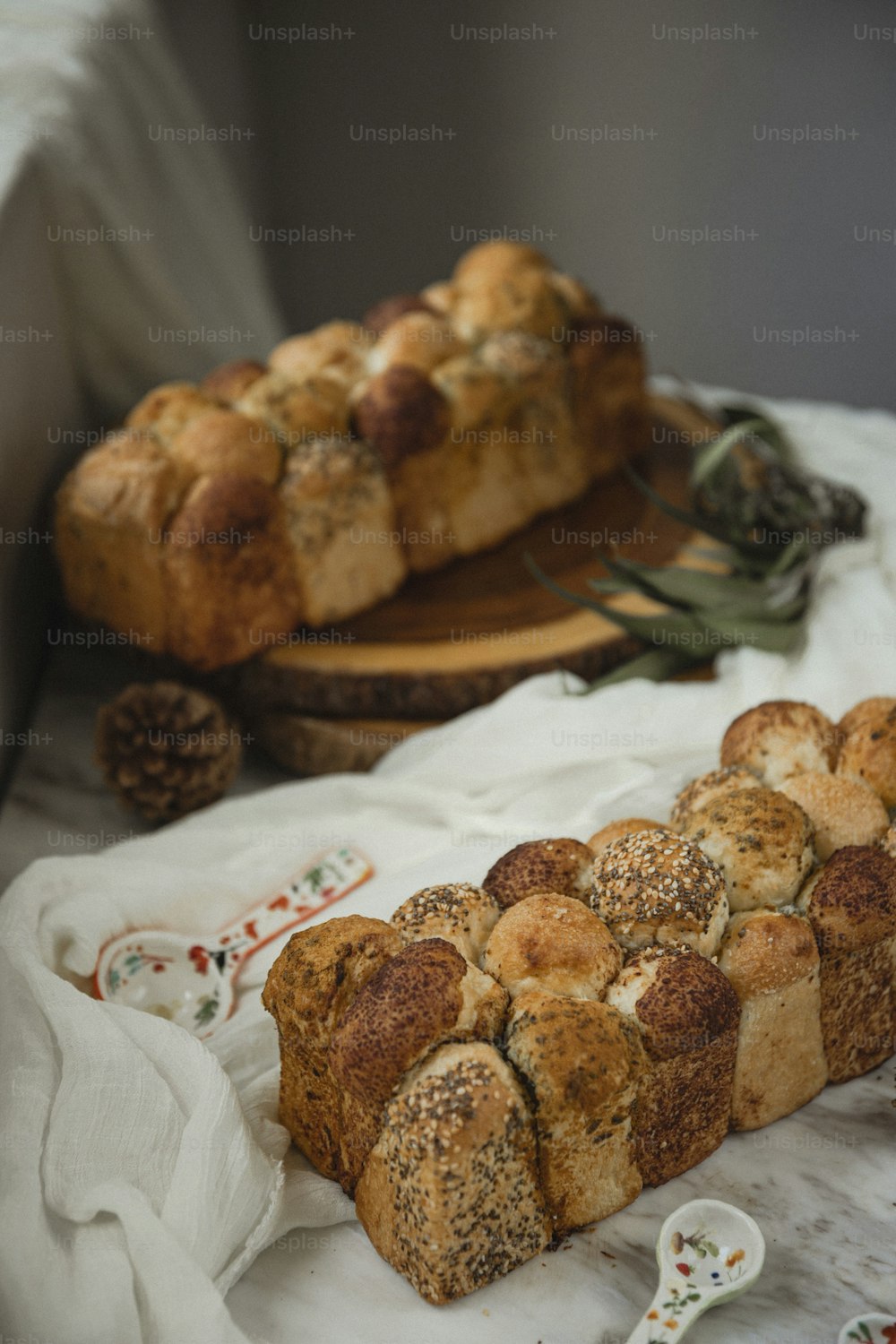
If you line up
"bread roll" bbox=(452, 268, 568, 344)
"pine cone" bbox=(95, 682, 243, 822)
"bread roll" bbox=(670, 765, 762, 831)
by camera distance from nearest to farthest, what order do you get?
"bread roll" bbox=(670, 765, 762, 831) < "pine cone" bbox=(95, 682, 243, 822) < "bread roll" bbox=(452, 268, 568, 344)

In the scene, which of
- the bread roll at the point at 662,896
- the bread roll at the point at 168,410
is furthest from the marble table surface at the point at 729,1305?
the bread roll at the point at 168,410

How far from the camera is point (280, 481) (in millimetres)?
1716

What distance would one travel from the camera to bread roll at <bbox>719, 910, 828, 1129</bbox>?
1002 mm

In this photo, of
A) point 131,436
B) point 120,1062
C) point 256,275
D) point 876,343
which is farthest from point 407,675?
point 876,343

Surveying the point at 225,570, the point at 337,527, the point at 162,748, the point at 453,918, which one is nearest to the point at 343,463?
the point at 337,527

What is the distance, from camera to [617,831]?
3.78ft

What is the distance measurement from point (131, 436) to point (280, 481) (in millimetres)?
210

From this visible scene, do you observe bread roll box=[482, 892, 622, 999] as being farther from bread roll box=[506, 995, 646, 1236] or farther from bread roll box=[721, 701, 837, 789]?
bread roll box=[721, 701, 837, 789]

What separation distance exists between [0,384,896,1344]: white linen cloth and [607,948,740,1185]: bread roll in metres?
0.06

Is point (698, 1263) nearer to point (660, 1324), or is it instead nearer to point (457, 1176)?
point (660, 1324)

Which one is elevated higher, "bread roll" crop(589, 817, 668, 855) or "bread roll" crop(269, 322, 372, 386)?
"bread roll" crop(269, 322, 372, 386)

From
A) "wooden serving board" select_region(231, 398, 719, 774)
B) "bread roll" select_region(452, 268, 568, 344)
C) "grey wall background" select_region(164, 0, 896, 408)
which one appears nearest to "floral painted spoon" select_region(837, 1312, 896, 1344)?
"wooden serving board" select_region(231, 398, 719, 774)

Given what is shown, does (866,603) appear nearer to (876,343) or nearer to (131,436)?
(131,436)

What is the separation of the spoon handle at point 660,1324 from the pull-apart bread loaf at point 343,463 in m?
1.04
